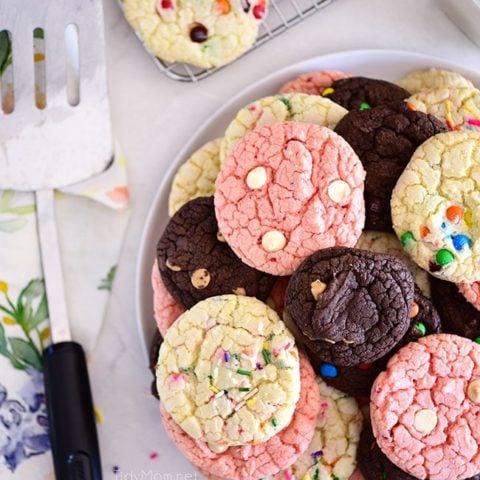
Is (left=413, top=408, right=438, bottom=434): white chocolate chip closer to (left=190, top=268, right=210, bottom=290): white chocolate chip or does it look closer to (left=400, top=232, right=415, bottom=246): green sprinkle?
(left=400, top=232, right=415, bottom=246): green sprinkle

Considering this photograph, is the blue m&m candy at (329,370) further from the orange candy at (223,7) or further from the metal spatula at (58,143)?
the orange candy at (223,7)

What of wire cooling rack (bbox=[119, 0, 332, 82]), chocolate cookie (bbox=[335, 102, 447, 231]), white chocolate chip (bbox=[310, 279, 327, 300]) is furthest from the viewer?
wire cooling rack (bbox=[119, 0, 332, 82])

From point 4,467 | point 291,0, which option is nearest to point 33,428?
point 4,467

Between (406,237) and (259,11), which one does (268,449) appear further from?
(259,11)

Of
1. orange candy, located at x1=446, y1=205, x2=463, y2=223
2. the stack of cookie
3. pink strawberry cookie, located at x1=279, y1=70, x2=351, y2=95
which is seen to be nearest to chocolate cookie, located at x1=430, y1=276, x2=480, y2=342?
the stack of cookie

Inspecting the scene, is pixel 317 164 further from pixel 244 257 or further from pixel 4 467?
pixel 4 467

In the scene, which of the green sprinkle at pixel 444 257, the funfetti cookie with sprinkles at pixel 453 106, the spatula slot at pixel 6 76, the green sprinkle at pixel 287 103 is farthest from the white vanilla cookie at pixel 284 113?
the spatula slot at pixel 6 76
